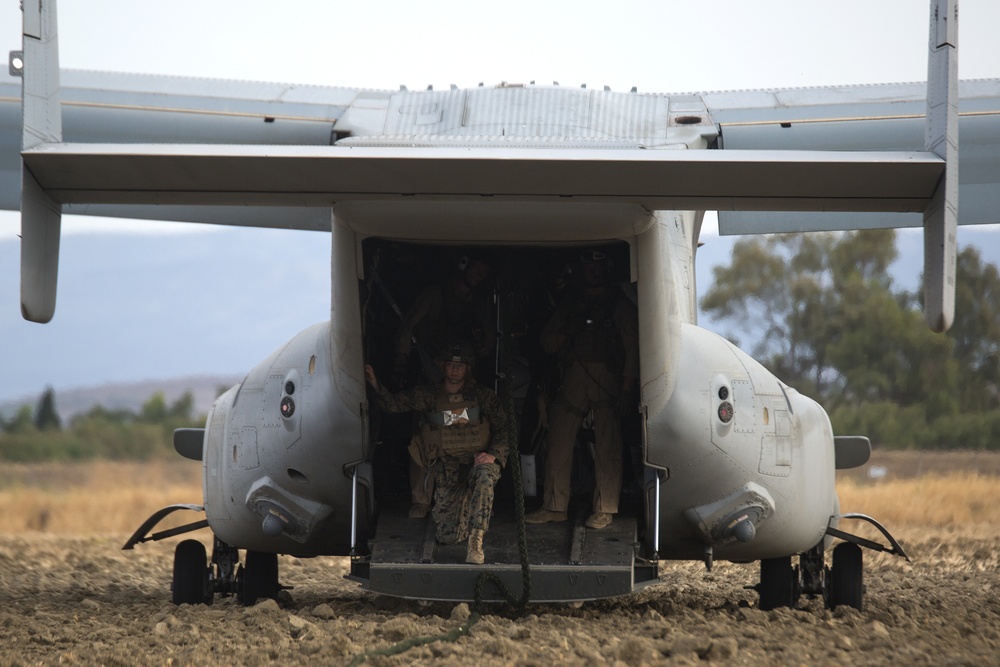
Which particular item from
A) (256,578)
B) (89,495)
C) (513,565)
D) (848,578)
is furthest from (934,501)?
(89,495)

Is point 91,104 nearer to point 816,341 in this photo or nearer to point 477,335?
point 477,335

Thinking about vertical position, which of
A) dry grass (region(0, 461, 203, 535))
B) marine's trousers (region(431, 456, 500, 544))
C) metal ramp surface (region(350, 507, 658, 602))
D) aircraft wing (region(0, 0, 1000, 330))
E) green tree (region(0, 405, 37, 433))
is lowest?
dry grass (region(0, 461, 203, 535))

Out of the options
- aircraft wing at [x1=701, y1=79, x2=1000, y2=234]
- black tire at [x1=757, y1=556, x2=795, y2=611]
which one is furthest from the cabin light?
black tire at [x1=757, y1=556, x2=795, y2=611]

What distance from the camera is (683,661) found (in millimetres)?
5574

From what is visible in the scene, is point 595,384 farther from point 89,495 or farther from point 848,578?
point 89,495

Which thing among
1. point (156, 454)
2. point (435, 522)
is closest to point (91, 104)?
point (435, 522)

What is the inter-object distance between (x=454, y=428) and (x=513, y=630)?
1.41 meters

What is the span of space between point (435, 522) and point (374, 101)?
291cm

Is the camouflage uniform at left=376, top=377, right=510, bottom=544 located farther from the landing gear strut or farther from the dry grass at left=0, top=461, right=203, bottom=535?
the dry grass at left=0, top=461, right=203, bottom=535

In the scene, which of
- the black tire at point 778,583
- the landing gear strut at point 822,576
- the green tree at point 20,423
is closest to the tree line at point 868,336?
the landing gear strut at point 822,576

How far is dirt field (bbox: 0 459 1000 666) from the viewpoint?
18.8ft

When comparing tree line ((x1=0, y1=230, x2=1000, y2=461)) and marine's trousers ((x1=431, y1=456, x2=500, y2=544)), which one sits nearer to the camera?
marine's trousers ((x1=431, y1=456, x2=500, y2=544))

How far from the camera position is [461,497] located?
7223 mm

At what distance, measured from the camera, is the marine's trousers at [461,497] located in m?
6.99
